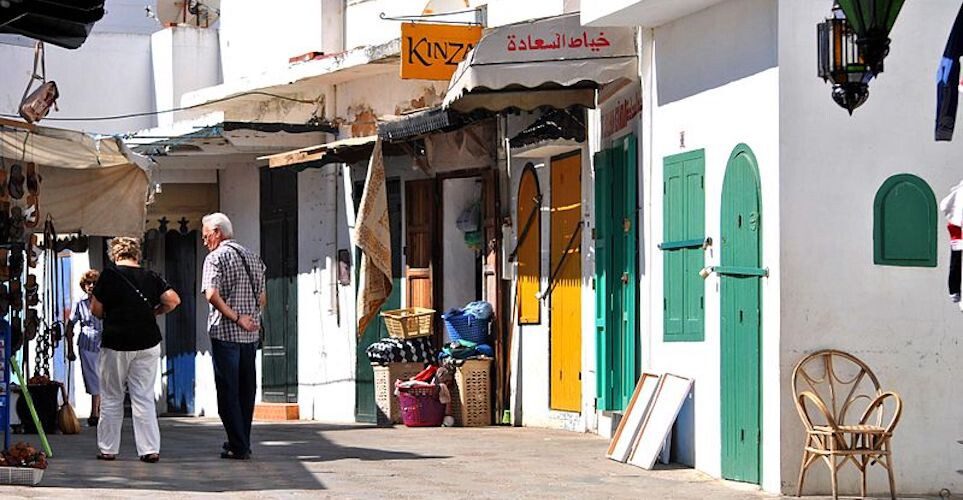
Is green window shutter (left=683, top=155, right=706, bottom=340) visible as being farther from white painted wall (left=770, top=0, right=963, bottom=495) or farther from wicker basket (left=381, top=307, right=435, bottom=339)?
wicker basket (left=381, top=307, right=435, bottom=339)

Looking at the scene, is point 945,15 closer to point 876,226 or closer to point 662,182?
point 876,226

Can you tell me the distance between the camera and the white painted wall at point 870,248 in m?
11.1

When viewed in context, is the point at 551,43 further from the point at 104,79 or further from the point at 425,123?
the point at 104,79

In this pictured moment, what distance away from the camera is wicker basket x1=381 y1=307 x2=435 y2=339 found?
19000 millimetres

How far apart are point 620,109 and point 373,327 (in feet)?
20.1

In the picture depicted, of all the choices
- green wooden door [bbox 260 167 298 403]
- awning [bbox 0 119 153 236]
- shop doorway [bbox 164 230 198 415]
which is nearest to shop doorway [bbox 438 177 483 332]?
awning [bbox 0 119 153 236]

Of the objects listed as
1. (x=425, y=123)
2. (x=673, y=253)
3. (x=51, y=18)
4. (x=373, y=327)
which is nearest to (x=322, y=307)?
(x=373, y=327)

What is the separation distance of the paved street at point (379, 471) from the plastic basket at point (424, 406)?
1.41m

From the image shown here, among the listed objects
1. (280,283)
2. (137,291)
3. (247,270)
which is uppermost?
(247,270)

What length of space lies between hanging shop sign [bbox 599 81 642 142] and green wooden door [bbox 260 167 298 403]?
7647mm

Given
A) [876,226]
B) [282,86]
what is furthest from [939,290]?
[282,86]

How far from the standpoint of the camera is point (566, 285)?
55.7ft

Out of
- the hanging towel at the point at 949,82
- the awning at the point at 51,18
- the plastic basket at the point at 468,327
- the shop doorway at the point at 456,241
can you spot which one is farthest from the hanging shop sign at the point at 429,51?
the hanging towel at the point at 949,82

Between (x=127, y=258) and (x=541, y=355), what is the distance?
5.22 metres
